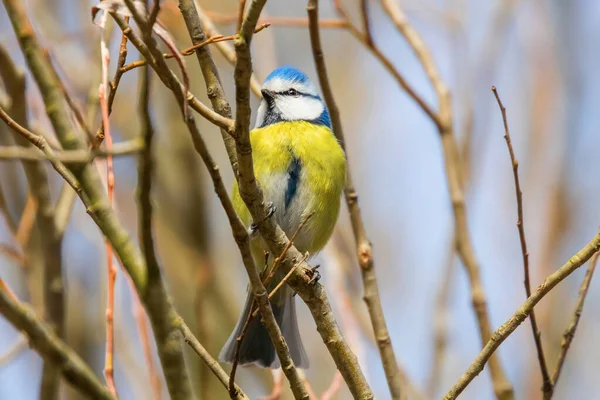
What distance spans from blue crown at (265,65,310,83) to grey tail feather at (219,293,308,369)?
131 centimetres

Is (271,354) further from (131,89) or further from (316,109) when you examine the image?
(131,89)

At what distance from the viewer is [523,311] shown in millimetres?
1985

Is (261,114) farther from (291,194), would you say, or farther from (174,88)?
(174,88)

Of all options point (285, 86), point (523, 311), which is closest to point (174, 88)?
point (523, 311)

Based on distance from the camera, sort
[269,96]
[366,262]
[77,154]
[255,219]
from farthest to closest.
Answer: [269,96]
[366,262]
[255,219]
[77,154]

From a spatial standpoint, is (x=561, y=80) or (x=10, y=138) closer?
(x=10, y=138)

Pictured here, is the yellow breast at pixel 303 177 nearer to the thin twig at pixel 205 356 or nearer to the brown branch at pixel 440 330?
the brown branch at pixel 440 330

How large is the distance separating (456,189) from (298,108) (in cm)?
116

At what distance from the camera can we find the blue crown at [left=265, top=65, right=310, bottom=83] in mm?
4008

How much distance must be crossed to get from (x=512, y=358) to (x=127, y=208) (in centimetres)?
299

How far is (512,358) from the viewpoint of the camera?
488 cm

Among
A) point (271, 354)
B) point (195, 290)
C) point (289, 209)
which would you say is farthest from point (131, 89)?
point (271, 354)

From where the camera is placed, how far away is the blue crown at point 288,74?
158 inches

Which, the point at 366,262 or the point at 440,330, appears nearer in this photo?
the point at 366,262
